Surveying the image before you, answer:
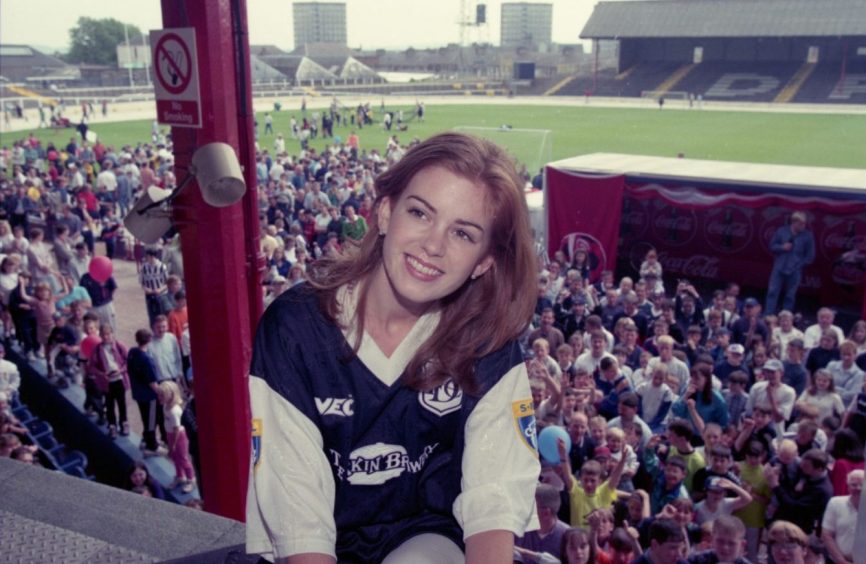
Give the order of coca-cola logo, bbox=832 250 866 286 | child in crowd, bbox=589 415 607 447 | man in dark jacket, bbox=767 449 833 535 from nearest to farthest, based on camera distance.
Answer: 1. man in dark jacket, bbox=767 449 833 535
2. child in crowd, bbox=589 415 607 447
3. coca-cola logo, bbox=832 250 866 286

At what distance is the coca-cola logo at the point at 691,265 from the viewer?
1152 cm

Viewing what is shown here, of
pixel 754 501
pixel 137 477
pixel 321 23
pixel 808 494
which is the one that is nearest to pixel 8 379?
pixel 137 477

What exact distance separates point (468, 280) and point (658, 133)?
116ft

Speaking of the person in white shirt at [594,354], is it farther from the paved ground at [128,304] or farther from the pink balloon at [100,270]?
the pink balloon at [100,270]

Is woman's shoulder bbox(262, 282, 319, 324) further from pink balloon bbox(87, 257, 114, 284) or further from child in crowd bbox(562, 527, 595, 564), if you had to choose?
pink balloon bbox(87, 257, 114, 284)

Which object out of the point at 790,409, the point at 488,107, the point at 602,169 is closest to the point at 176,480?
the point at 790,409

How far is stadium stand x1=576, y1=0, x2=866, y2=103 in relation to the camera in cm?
4138

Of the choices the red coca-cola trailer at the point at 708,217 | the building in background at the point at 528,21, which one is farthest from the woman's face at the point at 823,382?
the building in background at the point at 528,21

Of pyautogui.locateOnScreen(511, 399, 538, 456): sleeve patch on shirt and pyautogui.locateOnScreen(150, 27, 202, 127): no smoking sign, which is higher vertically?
pyautogui.locateOnScreen(150, 27, 202, 127): no smoking sign

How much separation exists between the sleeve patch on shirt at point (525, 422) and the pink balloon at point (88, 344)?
7110mm

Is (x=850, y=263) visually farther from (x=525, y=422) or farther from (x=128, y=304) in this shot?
(x=128, y=304)

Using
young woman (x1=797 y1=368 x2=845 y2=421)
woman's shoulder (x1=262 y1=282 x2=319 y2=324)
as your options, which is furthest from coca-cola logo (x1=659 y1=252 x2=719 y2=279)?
woman's shoulder (x1=262 y1=282 x2=319 y2=324)

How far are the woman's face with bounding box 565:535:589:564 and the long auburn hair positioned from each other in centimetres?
283

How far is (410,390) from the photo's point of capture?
1687 mm
